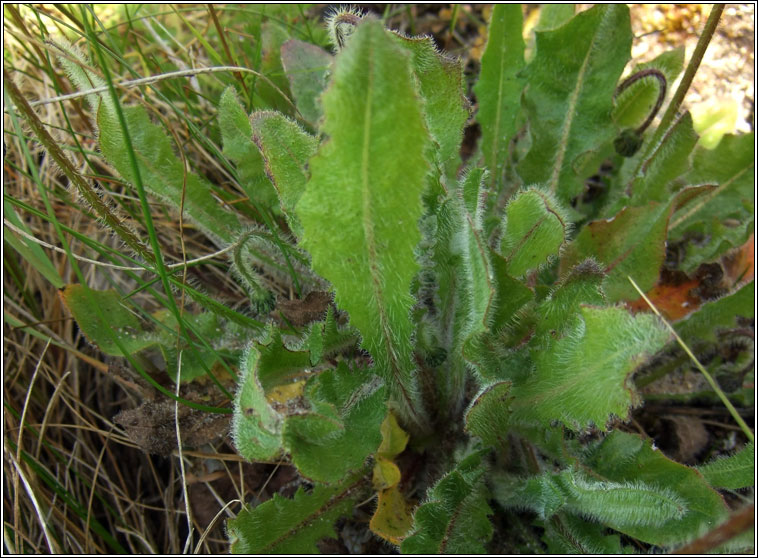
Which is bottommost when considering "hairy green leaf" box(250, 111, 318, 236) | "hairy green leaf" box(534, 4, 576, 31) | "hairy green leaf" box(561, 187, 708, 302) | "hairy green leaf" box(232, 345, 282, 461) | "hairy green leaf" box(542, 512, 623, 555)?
"hairy green leaf" box(542, 512, 623, 555)

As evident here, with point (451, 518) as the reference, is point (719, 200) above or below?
above

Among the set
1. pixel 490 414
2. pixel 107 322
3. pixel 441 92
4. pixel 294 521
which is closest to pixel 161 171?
pixel 107 322

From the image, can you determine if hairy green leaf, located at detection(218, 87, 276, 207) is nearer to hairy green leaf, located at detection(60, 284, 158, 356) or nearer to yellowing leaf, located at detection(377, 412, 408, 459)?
hairy green leaf, located at detection(60, 284, 158, 356)

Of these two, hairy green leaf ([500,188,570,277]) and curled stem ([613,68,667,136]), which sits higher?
curled stem ([613,68,667,136])

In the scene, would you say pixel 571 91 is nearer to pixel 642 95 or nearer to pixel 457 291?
pixel 642 95

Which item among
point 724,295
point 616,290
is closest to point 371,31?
point 616,290

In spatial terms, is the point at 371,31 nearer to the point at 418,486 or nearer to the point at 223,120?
the point at 223,120

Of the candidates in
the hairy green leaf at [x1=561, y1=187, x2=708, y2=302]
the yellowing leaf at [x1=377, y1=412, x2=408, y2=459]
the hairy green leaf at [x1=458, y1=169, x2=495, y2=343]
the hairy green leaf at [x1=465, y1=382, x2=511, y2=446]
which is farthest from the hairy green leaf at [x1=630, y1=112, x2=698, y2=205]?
the yellowing leaf at [x1=377, y1=412, x2=408, y2=459]

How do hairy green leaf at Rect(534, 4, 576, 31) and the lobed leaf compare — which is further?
hairy green leaf at Rect(534, 4, 576, 31)
